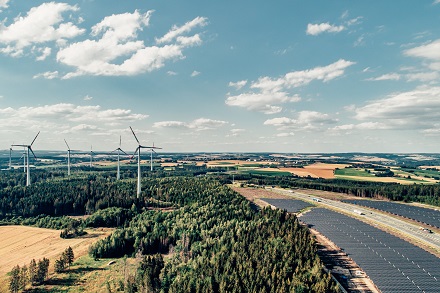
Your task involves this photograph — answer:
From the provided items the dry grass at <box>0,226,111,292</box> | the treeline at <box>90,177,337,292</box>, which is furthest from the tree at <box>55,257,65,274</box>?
the treeline at <box>90,177,337,292</box>

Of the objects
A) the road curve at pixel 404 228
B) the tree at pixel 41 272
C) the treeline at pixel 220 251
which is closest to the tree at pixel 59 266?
the tree at pixel 41 272

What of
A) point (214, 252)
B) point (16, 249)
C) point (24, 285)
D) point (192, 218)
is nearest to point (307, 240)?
point (214, 252)

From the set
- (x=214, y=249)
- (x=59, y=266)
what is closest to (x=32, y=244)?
Answer: (x=59, y=266)

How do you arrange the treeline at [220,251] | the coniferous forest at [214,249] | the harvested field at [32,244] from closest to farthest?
the treeline at [220,251], the coniferous forest at [214,249], the harvested field at [32,244]

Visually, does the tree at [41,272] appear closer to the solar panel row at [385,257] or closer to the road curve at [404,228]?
the solar panel row at [385,257]

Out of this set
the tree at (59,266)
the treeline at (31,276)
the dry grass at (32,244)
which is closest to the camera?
the treeline at (31,276)

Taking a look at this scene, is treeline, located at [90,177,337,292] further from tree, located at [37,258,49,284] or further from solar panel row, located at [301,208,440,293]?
tree, located at [37,258,49,284]

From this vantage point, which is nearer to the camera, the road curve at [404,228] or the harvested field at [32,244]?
the harvested field at [32,244]
